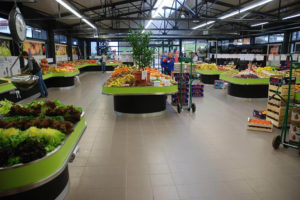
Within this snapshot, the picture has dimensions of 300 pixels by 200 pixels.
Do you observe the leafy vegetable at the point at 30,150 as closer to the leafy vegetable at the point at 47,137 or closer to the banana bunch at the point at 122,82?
the leafy vegetable at the point at 47,137

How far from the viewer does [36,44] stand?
42.6ft

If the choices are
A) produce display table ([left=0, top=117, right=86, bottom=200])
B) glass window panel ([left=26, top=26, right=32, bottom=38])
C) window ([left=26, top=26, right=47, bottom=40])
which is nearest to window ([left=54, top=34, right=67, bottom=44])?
window ([left=26, top=26, right=47, bottom=40])

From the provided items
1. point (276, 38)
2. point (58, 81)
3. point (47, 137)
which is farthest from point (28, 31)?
point (276, 38)

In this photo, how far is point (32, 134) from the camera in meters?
2.55

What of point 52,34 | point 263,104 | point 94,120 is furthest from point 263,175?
point 52,34

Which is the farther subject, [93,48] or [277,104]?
[93,48]

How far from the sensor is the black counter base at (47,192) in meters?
2.37

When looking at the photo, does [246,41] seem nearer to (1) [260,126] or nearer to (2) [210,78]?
(2) [210,78]

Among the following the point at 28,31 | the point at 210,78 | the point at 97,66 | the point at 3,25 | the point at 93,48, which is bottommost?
the point at 210,78

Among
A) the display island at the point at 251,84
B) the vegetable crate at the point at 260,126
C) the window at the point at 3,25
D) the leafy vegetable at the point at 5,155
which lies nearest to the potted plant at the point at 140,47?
the vegetable crate at the point at 260,126

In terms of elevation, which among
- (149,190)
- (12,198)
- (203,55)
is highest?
(203,55)

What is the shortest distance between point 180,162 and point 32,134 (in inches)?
97.6

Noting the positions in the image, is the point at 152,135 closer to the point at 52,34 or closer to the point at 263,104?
the point at 263,104

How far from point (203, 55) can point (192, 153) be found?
71.8 ft
